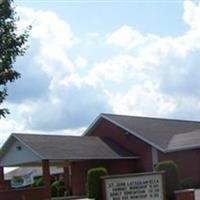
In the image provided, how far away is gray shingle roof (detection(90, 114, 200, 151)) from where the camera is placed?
141 feet

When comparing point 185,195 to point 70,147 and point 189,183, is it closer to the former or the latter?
point 189,183

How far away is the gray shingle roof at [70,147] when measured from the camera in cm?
3947

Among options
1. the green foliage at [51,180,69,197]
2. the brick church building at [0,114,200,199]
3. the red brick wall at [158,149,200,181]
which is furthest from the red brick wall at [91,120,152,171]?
the green foliage at [51,180,69,197]

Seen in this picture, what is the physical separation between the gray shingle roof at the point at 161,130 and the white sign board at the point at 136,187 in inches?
971

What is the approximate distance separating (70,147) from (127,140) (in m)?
6.08

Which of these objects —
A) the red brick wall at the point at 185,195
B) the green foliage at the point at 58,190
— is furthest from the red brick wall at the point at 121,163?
the red brick wall at the point at 185,195

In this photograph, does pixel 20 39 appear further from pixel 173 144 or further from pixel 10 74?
pixel 173 144

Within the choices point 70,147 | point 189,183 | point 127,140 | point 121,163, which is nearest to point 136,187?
point 189,183

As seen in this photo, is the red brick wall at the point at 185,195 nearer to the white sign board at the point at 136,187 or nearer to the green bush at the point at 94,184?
the white sign board at the point at 136,187

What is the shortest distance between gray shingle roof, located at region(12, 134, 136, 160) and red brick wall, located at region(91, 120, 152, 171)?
22.6 inches

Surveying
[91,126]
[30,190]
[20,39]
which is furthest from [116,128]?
[20,39]

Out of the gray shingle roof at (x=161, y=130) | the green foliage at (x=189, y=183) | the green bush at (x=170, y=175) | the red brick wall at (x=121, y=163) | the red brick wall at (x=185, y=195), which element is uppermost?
the gray shingle roof at (x=161, y=130)

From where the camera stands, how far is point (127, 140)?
153 ft

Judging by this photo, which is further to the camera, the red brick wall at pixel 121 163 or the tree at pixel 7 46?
the red brick wall at pixel 121 163
